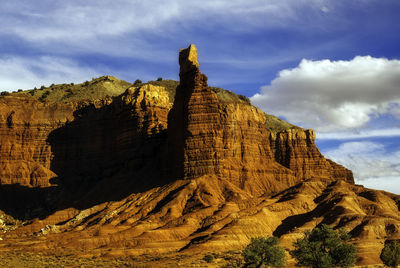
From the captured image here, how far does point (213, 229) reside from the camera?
100m

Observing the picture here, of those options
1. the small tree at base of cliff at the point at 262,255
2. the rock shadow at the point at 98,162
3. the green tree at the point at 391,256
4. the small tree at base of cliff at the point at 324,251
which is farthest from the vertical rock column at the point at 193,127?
the green tree at the point at 391,256

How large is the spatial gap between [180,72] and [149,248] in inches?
1824

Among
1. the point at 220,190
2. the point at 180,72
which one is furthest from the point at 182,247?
the point at 180,72

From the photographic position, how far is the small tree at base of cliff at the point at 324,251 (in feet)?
252

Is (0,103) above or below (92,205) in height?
above

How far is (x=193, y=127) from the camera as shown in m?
120

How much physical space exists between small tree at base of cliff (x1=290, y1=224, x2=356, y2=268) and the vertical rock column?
124 ft

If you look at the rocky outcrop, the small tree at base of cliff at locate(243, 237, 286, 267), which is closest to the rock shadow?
the rocky outcrop

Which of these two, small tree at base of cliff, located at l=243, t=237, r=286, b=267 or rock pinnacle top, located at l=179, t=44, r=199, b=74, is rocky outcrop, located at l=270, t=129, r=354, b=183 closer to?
rock pinnacle top, located at l=179, t=44, r=199, b=74

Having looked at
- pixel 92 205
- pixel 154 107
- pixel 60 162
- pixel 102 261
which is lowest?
→ pixel 102 261

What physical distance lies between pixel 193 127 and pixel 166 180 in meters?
12.1

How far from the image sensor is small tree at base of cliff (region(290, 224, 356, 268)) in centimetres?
7694

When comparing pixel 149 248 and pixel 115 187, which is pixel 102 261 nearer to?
pixel 149 248

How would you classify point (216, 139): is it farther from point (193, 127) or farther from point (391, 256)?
point (391, 256)
